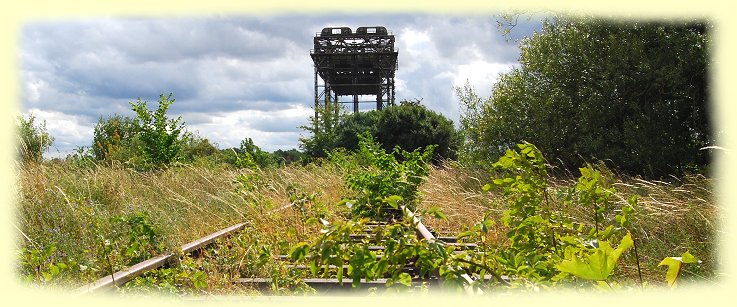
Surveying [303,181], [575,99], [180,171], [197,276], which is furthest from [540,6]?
[197,276]

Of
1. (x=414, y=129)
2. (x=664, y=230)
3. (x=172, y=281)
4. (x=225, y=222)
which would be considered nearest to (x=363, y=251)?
(x=172, y=281)

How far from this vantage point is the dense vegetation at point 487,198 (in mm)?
2709

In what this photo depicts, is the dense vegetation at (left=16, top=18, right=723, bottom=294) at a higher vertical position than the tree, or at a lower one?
lower

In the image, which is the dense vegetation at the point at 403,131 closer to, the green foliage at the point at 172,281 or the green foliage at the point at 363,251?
the green foliage at the point at 172,281

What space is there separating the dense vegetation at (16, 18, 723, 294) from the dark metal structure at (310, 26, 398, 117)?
34.0m

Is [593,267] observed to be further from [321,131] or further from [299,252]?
[321,131]

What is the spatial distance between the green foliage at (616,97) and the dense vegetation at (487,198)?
0.04 metres

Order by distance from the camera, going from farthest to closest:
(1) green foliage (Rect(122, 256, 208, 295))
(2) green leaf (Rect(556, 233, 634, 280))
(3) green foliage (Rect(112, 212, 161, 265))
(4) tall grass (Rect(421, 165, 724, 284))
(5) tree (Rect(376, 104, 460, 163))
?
(5) tree (Rect(376, 104, 460, 163))
(3) green foliage (Rect(112, 212, 161, 265))
(4) tall grass (Rect(421, 165, 724, 284))
(1) green foliage (Rect(122, 256, 208, 295))
(2) green leaf (Rect(556, 233, 634, 280))

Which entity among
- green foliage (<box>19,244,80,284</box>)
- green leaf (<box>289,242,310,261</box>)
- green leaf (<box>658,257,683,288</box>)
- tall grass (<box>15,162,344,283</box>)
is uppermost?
green leaf (<box>289,242,310,261</box>)

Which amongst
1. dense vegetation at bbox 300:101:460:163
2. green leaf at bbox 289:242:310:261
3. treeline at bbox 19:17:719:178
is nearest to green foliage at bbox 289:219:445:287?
green leaf at bbox 289:242:310:261

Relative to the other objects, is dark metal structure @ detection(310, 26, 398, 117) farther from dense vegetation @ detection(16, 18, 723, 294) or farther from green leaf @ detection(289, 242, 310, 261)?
green leaf @ detection(289, 242, 310, 261)

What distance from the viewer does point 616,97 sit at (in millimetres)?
14141

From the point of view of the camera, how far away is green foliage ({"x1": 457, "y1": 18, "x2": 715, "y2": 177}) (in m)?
13.3

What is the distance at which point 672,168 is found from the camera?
1360 centimetres
